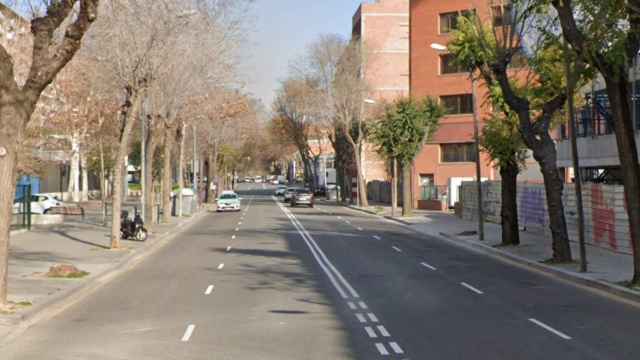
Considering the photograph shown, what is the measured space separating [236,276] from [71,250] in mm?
10298

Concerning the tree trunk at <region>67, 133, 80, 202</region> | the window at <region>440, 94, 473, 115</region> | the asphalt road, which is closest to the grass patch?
the asphalt road

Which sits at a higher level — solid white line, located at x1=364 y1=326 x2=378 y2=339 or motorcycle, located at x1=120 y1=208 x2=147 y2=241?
motorcycle, located at x1=120 y1=208 x2=147 y2=241

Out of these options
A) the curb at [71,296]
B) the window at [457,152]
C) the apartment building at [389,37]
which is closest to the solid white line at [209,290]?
the curb at [71,296]

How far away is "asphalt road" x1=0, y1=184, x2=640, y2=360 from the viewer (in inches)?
512

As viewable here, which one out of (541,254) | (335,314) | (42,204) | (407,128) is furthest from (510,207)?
(42,204)

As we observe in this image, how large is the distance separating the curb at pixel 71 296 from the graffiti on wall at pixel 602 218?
594 inches

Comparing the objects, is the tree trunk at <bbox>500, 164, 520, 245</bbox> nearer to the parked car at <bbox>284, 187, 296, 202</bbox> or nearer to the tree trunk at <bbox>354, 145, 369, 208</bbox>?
the tree trunk at <bbox>354, 145, 369, 208</bbox>

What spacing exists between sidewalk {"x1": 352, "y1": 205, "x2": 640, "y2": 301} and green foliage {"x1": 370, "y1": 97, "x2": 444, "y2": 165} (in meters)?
9.21

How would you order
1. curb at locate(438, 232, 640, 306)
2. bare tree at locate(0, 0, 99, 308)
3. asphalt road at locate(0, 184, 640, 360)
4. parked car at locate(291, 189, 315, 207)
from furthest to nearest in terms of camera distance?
parked car at locate(291, 189, 315, 207) → curb at locate(438, 232, 640, 306) → bare tree at locate(0, 0, 99, 308) → asphalt road at locate(0, 184, 640, 360)

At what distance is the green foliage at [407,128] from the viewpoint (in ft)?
207

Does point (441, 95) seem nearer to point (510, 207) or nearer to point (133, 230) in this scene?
point (510, 207)

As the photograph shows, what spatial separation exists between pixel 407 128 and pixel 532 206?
68.9ft

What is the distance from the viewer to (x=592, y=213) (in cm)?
3416

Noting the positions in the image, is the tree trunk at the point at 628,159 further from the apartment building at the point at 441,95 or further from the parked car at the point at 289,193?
the parked car at the point at 289,193
